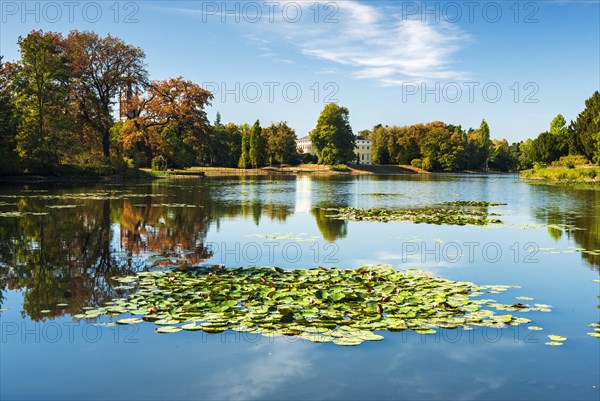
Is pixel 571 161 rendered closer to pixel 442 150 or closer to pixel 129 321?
pixel 442 150

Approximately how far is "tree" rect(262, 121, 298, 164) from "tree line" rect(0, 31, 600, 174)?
0.22 metres

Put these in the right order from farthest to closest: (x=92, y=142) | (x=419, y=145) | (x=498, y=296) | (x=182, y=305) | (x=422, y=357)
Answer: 1. (x=419, y=145)
2. (x=92, y=142)
3. (x=498, y=296)
4. (x=182, y=305)
5. (x=422, y=357)

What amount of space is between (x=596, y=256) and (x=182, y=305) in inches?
378

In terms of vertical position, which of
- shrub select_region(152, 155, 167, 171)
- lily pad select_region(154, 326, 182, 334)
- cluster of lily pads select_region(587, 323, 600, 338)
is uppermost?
shrub select_region(152, 155, 167, 171)

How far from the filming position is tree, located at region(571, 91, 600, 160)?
60375 millimetres

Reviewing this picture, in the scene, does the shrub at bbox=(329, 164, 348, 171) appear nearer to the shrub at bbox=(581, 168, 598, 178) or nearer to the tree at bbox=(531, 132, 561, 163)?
the tree at bbox=(531, 132, 561, 163)

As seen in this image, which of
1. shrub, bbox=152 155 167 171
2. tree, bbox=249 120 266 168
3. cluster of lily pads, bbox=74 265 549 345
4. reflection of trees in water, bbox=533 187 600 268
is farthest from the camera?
tree, bbox=249 120 266 168

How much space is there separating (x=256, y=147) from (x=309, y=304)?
294ft

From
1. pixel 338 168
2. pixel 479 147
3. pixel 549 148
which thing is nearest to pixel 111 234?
pixel 549 148

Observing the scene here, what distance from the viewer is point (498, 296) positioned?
804 cm

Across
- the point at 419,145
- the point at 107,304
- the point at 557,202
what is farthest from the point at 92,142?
the point at 419,145

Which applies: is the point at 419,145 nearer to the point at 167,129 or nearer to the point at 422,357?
the point at 167,129

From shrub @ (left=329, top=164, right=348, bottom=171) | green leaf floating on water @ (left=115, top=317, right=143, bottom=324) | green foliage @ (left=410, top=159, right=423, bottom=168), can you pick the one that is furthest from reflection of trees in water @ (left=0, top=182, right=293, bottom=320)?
green foliage @ (left=410, top=159, right=423, bottom=168)

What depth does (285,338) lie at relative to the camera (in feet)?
19.7
